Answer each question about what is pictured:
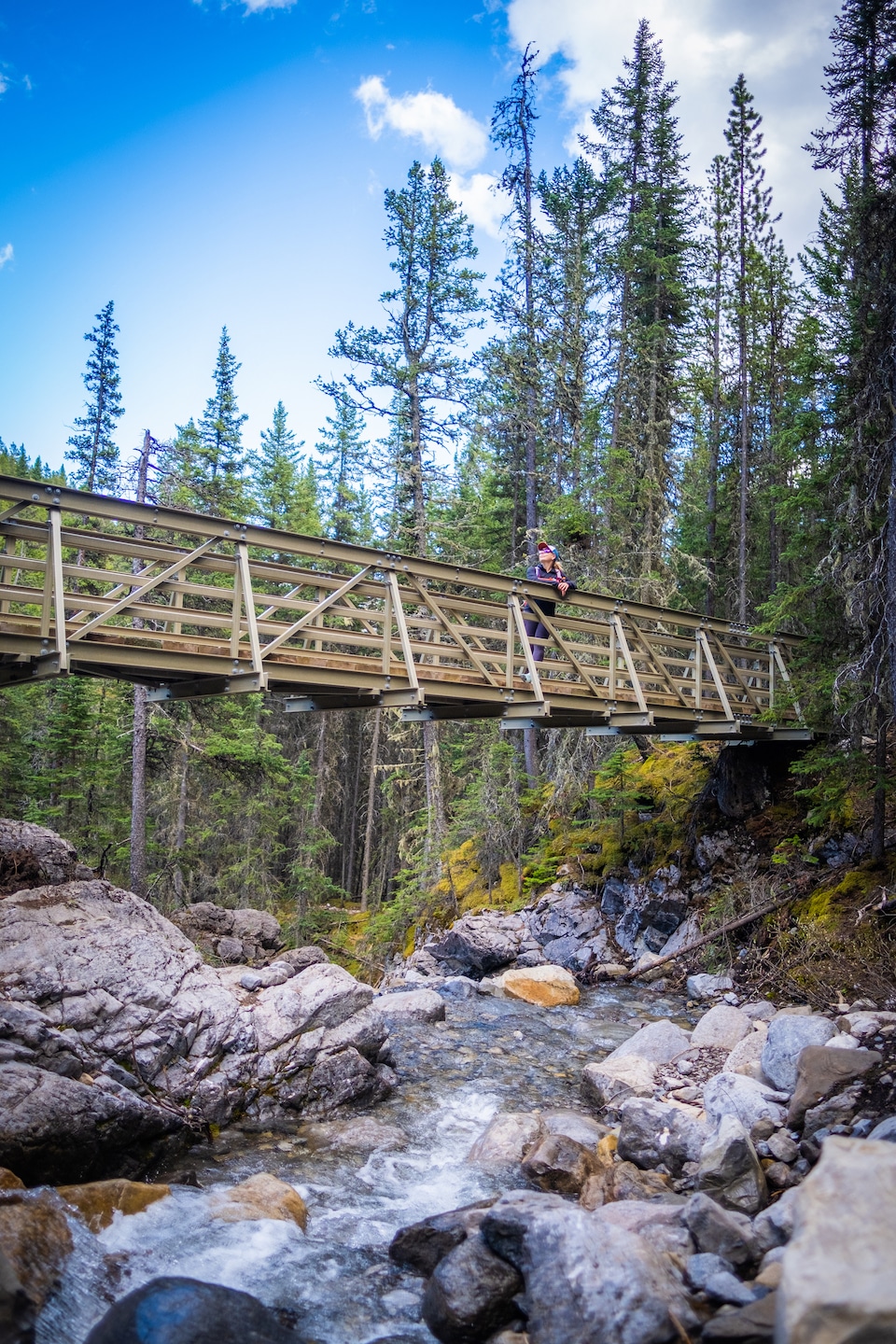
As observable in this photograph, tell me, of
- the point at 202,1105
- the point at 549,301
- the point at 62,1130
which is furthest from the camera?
the point at 549,301

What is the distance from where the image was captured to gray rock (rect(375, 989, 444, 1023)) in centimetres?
1159

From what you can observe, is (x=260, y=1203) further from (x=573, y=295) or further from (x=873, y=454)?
(x=573, y=295)

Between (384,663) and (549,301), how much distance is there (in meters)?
15.9

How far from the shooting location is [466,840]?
71.2ft

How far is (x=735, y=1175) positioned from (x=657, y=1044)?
3.65 meters

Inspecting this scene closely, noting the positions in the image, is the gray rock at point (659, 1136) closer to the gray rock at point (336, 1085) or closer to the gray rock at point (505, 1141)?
the gray rock at point (505, 1141)

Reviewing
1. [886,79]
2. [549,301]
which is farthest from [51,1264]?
[549,301]

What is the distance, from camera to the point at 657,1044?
9.21 m

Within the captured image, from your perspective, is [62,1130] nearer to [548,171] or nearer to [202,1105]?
[202,1105]

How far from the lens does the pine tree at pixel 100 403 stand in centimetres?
3225

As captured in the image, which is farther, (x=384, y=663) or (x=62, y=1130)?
(x=384, y=663)

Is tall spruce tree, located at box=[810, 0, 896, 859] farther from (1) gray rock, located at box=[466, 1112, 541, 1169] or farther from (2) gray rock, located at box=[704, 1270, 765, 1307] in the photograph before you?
(2) gray rock, located at box=[704, 1270, 765, 1307]

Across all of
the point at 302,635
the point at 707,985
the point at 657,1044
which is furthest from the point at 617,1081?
the point at 302,635

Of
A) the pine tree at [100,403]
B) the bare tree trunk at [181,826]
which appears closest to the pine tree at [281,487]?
the pine tree at [100,403]
